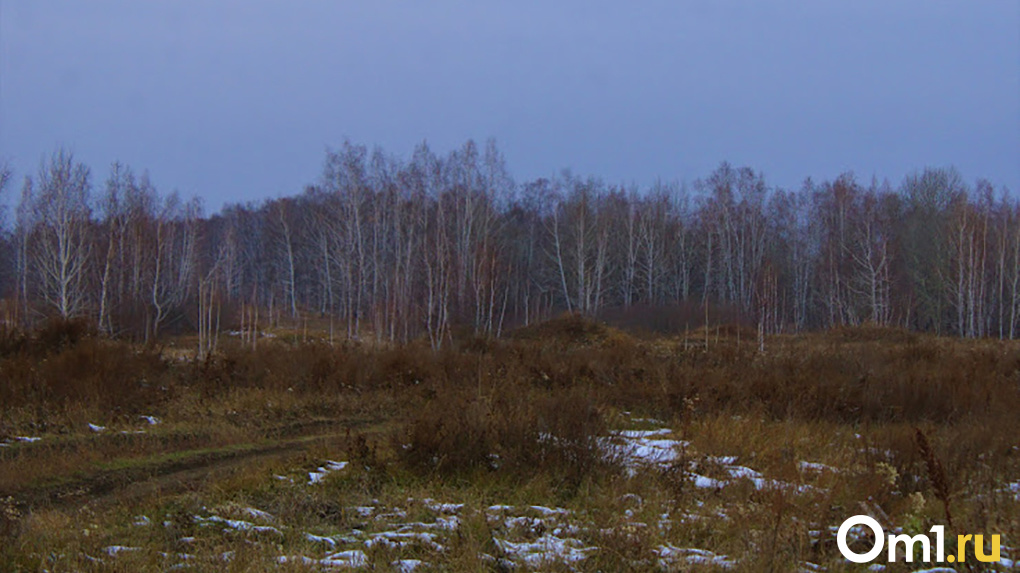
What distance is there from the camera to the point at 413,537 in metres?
5.62

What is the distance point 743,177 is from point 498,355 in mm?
36725

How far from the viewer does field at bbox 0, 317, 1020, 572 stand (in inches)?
207

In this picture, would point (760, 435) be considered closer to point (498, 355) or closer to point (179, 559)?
point (179, 559)

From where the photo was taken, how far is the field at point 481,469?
17.3 ft

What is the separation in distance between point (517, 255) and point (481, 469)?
47.4m

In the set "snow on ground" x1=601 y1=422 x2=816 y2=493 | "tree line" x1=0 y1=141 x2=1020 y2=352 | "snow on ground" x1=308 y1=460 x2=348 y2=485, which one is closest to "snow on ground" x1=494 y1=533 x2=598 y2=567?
"snow on ground" x1=601 y1=422 x2=816 y2=493

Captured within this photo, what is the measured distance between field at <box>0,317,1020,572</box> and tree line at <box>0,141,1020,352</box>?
16.5m

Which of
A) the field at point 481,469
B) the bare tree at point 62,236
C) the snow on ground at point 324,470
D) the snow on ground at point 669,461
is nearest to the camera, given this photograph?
the field at point 481,469

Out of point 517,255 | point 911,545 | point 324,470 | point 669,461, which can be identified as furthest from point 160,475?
point 517,255

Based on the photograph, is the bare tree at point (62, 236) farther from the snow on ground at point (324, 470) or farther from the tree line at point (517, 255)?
the snow on ground at point (324, 470)

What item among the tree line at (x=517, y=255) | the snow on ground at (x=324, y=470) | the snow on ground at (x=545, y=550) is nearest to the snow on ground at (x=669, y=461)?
the snow on ground at (x=545, y=550)

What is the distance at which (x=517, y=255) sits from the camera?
5478 cm

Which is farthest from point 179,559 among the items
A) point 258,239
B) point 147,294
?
point 258,239

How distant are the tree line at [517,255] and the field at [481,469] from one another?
16504mm
